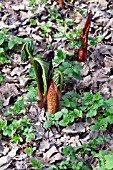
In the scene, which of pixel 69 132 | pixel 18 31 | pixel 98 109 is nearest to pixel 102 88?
pixel 98 109

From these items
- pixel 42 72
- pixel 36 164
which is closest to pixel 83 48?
pixel 42 72

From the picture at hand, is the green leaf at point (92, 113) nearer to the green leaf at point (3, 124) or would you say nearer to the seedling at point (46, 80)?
the seedling at point (46, 80)

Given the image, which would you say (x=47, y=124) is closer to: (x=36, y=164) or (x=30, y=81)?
(x=36, y=164)

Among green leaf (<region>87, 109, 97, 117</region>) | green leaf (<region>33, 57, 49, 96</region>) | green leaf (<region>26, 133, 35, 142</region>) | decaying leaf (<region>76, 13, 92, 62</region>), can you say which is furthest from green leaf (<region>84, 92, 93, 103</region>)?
decaying leaf (<region>76, 13, 92, 62</region>)

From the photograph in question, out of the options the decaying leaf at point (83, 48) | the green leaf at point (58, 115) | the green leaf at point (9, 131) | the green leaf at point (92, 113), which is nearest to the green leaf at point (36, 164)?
the green leaf at point (9, 131)

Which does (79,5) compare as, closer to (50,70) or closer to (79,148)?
(50,70)

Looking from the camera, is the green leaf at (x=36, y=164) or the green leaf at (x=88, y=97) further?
the green leaf at (x=88, y=97)

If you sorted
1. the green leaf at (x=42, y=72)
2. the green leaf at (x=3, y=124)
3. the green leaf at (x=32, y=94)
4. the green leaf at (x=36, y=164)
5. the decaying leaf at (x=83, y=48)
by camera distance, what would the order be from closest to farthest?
the green leaf at (x=36, y=164)
the green leaf at (x=42, y=72)
the green leaf at (x=3, y=124)
the green leaf at (x=32, y=94)
the decaying leaf at (x=83, y=48)

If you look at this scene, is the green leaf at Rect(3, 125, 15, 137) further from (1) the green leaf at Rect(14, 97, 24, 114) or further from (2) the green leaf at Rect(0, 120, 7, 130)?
(1) the green leaf at Rect(14, 97, 24, 114)
